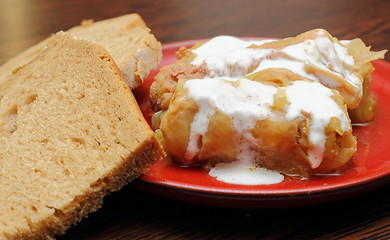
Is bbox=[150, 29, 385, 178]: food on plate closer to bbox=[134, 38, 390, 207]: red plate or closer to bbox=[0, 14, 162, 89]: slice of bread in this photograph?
bbox=[134, 38, 390, 207]: red plate

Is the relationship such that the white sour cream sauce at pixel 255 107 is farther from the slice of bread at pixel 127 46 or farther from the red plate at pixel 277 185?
the slice of bread at pixel 127 46

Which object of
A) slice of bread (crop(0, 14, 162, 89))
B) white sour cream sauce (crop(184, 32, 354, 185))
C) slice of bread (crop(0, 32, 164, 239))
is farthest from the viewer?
slice of bread (crop(0, 14, 162, 89))

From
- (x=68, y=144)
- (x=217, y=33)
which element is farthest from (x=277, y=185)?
(x=217, y=33)

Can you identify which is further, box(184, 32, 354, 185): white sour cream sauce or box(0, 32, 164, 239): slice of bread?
box(184, 32, 354, 185): white sour cream sauce

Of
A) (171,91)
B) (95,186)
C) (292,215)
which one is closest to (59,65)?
(171,91)

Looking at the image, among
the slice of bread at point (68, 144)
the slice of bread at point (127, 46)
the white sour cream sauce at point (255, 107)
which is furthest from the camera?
the slice of bread at point (127, 46)

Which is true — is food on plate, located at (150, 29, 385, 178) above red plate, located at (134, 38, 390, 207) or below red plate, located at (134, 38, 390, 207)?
above

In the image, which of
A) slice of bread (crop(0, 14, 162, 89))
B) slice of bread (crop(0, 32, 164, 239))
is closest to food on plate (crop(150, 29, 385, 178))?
slice of bread (crop(0, 32, 164, 239))

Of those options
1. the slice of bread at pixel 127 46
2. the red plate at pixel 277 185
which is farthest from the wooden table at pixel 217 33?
the slice of bread at pixel 127 46
